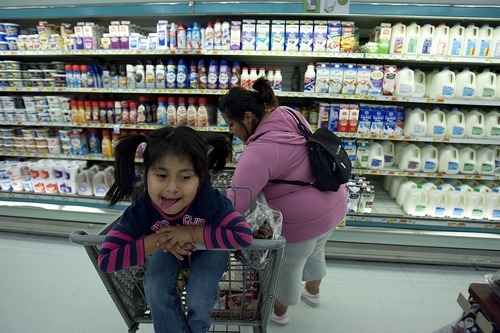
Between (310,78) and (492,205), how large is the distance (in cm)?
198

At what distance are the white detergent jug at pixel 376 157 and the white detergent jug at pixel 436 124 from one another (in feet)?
1.39

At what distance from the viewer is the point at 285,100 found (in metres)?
3.05

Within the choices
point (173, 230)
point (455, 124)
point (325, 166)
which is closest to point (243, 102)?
point (325, 166)

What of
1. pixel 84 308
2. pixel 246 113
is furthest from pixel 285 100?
pixel 84 308

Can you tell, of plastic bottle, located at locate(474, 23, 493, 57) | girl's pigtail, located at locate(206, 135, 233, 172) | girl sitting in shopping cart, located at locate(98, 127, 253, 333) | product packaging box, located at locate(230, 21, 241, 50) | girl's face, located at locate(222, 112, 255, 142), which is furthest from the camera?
product packaging box, located at locate(230, 21, 241, 50)

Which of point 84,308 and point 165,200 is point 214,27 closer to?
point 165,200

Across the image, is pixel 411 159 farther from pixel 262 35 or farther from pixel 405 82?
pixel 262 35

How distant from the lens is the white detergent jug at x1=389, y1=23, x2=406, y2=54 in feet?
8.20

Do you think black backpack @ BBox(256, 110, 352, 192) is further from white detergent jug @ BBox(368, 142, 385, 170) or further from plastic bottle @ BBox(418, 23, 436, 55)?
A: plastic bottle @ BBox(418, 23, 436, 55)

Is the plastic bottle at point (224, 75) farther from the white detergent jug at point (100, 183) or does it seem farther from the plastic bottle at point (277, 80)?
the white detergent jug at point (100, 183)

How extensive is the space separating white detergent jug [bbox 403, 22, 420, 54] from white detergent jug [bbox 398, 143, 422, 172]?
32.8 inches

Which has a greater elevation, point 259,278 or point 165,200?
point 165,200

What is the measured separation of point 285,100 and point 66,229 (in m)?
2.60

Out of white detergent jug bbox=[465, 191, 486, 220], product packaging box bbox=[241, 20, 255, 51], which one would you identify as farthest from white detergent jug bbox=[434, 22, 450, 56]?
product packaging box bbox=[241, 20, 255, 51]
